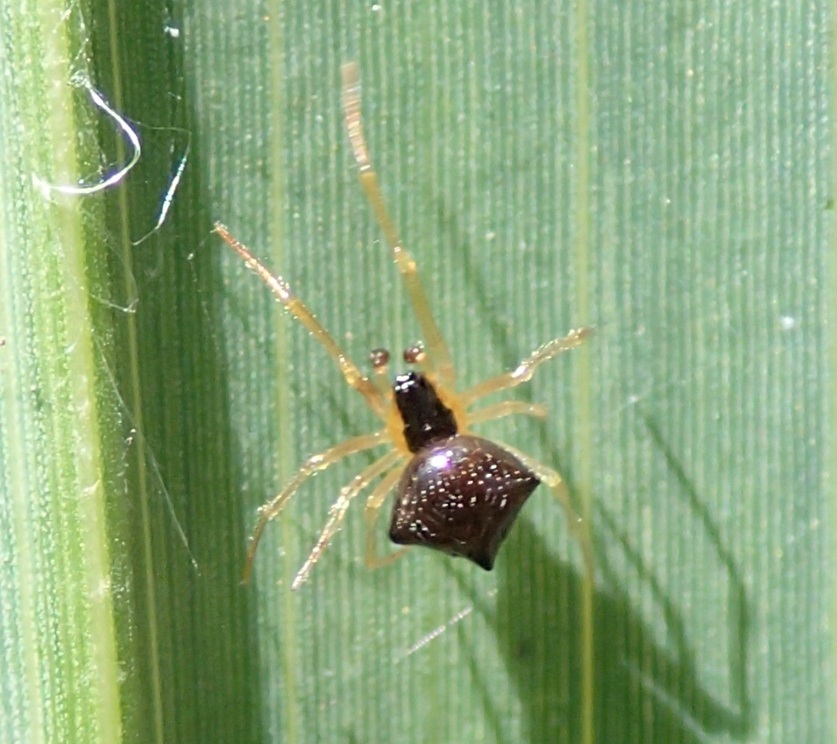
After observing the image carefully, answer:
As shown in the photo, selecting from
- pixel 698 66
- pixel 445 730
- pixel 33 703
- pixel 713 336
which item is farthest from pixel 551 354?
pixel 33 703

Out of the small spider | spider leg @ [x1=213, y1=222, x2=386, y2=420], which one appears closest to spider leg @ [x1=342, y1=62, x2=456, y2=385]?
the small spider

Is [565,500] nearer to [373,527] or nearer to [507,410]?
[507,410]

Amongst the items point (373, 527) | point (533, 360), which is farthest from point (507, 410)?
point (373, 527)

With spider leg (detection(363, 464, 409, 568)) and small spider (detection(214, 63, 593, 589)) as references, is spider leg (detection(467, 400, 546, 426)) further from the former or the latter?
spider leg (detection(363, 464, 409, 568))

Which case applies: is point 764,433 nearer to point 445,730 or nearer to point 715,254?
point 715,254

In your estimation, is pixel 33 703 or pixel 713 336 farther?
pixel 713 336

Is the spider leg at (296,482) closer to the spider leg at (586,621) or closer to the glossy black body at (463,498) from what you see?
the glossy black body at (463,498)

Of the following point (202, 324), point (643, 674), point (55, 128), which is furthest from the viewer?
point (643, 674)

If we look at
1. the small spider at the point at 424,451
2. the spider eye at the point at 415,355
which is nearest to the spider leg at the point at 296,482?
the small spider at the point at 424,451
